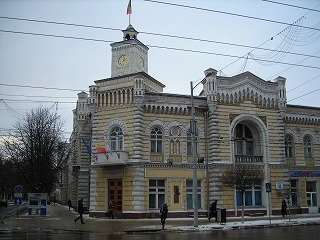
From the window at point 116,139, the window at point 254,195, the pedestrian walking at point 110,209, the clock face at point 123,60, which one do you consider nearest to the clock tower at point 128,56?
the clock face at point 123,60

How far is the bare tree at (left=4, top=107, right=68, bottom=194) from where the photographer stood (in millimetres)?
45325

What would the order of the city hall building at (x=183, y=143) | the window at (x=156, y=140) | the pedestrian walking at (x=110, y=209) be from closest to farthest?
the pedestrian walking at (x=110, y=209) < the city hall building at (x=183, y=143) < the window at (x=156, y=140)

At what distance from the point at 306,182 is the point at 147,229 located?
77.6 feet

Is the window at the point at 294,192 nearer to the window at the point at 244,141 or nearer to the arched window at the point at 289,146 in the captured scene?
the arched window at the point at 289,146

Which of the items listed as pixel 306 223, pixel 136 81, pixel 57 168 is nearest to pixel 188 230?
pixel 306 223

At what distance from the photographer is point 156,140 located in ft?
118

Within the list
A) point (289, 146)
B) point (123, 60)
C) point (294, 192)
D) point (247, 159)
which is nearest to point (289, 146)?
point (289, 146)

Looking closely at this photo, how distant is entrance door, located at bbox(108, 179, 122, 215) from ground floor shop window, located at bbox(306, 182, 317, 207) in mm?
20904

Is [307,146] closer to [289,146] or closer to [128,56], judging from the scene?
[289,146]

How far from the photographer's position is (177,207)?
35156 millimetres

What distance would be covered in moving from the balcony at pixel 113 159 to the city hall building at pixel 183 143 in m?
0.09

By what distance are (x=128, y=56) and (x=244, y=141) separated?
15.1 m

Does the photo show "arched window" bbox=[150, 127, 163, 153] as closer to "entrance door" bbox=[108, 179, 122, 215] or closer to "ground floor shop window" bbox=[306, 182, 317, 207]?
"entrance door" bbox=[108, 179, 122, 215]

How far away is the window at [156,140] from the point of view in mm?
35969
